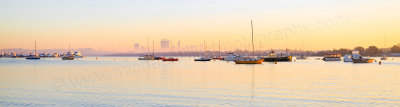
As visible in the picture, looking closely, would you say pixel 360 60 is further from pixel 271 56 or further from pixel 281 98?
pixel 281 98

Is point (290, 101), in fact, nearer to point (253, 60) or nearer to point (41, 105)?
point (41, 105)

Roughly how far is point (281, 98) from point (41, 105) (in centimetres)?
1301

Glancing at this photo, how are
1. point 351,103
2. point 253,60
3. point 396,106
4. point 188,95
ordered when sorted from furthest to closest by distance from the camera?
point 253,60
point 188,95
point 351,103
point 396,106

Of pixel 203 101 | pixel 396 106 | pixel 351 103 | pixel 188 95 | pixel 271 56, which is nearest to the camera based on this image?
pixel 396 106

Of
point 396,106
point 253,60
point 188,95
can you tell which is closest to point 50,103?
point 188,95

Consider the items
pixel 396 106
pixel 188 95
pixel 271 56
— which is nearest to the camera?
pixel 396 106

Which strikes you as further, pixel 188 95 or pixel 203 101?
pixel 188 95

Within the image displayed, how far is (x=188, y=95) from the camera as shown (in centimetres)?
2092

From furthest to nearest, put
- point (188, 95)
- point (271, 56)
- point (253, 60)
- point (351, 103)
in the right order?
1. point (271, 56)
2. point (253, 60)
3. point (188, 95)
4. point (351, 103)

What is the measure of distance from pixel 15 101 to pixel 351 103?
59.3 ft

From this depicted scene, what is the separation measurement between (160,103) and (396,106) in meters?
11.5

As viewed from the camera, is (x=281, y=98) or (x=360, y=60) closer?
(x=281, y=98)

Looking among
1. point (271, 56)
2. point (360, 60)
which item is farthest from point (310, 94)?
point (271, 56)

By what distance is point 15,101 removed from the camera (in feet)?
60.8
